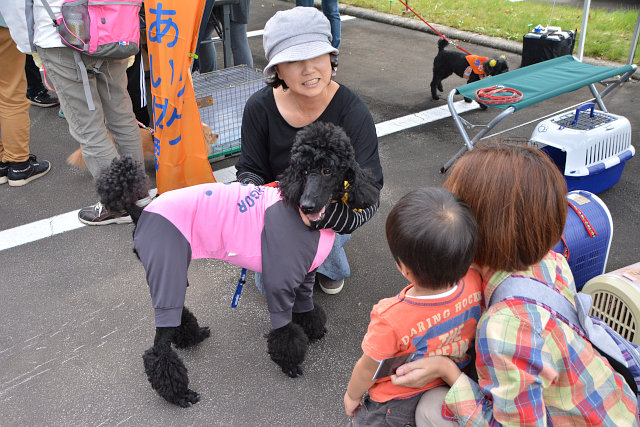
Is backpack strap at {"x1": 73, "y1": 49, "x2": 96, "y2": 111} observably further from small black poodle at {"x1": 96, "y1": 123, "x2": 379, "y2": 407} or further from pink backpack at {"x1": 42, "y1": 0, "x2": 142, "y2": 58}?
small black poodle at {"x1": 96, "y1": 123, "x2": 379, "y2": 407}

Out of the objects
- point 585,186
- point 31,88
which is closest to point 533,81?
point 585,186

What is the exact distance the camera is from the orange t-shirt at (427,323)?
1268mm

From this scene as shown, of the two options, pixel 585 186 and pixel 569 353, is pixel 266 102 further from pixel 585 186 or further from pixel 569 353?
pixel 585 186

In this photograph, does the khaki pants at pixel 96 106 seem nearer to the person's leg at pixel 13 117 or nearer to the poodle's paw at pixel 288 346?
the person's leg at pixel 13 117

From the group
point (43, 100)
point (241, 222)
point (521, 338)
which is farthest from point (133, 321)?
point (43, 100)

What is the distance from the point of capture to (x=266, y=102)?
242cm

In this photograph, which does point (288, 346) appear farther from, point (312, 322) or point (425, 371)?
point (425, 371)

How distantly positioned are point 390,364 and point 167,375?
1178 millimetres

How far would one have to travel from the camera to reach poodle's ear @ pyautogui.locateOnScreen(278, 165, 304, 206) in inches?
73.9

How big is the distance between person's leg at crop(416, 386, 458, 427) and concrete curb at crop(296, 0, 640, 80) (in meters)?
5.68

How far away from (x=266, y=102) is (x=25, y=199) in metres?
2.40

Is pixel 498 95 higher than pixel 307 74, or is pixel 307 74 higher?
pixel 307 74

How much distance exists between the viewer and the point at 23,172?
3898 millimetres

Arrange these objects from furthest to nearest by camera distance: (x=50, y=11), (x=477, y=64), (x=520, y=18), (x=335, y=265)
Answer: (x=520, y=18), (x=477, y=64), (x=50, y=11), (x=335, y=265)
